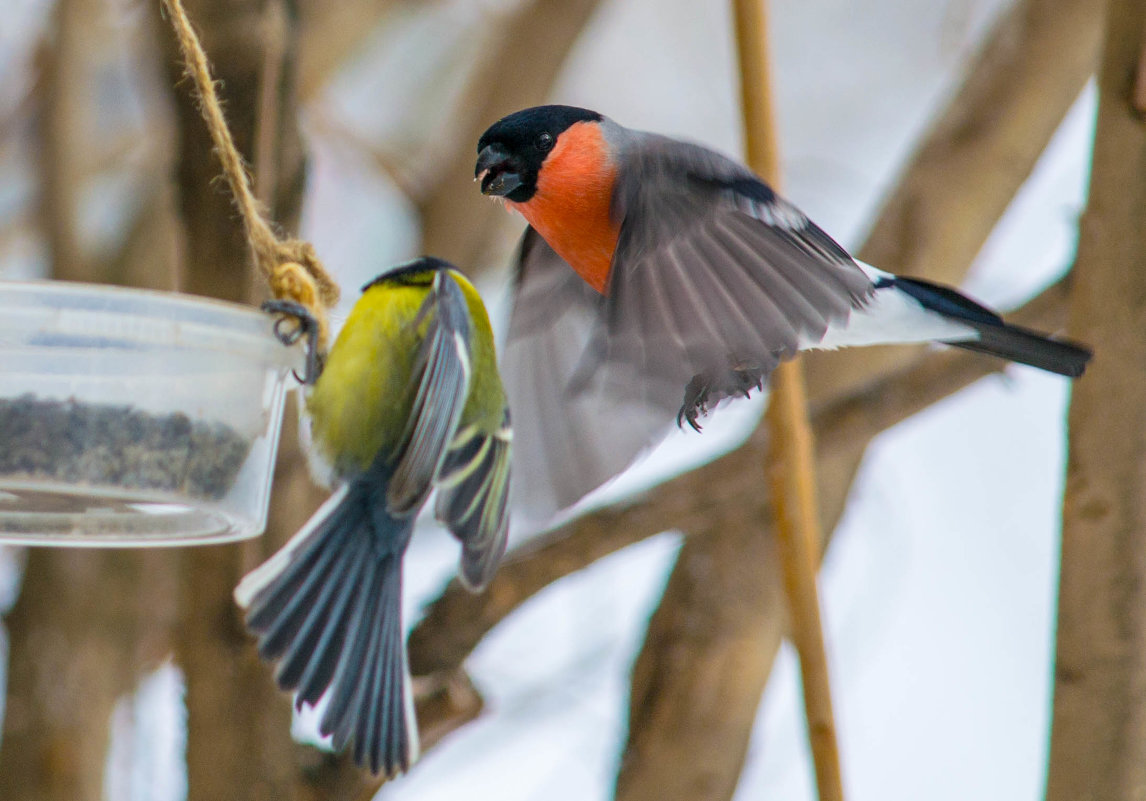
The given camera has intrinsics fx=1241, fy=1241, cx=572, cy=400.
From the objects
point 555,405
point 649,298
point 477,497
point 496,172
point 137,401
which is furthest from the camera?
point 555,405

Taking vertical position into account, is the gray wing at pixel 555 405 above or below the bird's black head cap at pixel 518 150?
below

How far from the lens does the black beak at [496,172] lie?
4.96 ft

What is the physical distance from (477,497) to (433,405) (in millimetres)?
171

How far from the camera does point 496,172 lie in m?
1.54

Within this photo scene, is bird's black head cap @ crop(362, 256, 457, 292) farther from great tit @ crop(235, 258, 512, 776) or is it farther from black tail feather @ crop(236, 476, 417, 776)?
black tail feather @ crop(236, 476, 417, 776)

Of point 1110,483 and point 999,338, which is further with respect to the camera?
point 999,338

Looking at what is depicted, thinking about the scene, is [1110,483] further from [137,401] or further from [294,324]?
[137,401]

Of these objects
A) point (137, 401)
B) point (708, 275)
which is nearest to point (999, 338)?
point (708, 275)

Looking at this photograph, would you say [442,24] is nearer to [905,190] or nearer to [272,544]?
[905,190]

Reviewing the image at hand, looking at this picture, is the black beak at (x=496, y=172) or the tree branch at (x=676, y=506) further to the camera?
the tree branch at (x=676, y=506)

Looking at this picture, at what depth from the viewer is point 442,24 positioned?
11.5 feet

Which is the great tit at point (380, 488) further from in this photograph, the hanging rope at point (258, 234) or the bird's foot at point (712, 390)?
the bird's foot at point (712, 390)

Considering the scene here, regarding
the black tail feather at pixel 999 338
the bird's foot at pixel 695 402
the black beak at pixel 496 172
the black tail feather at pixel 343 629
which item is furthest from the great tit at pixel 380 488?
the black tail feather at pixel 999 338

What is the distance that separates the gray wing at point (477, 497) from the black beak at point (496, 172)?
0.29 metres
